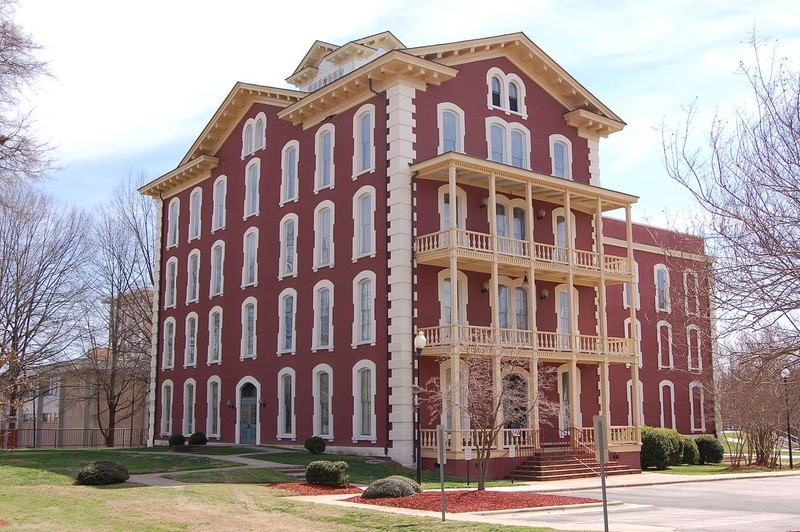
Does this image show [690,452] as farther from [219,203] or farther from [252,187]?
[219,203]

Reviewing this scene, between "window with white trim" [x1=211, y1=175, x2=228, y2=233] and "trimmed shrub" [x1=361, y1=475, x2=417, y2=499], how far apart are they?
73.2 feet

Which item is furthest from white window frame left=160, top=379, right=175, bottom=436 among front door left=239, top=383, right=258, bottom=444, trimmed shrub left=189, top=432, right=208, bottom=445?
front door left=239, top=383, right=258, bottom=444

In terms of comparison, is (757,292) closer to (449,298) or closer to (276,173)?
(449,298)

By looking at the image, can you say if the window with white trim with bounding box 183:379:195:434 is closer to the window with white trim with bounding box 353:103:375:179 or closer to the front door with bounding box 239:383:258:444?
the front door with bounding box 239:383:258:444

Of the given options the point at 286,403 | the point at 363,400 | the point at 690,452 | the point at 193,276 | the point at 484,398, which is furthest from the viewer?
the point at 193,276

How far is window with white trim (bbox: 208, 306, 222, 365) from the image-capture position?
39938 millimetres

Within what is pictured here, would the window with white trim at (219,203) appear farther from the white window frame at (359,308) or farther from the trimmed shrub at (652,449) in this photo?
the trimmed shrub at (652,449)

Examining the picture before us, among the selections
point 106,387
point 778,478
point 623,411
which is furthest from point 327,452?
point 106,387

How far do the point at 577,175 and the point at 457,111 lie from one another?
648 cm

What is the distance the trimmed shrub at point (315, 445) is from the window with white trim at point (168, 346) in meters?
15.3

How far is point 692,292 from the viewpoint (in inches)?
559

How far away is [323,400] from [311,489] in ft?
30.8

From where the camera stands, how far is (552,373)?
1292 inches

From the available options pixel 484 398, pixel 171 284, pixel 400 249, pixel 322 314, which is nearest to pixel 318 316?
pixel 322 314
